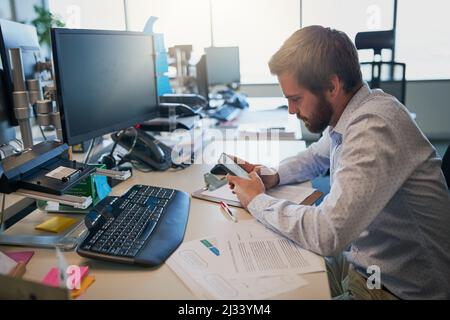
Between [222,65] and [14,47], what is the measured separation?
2306mm

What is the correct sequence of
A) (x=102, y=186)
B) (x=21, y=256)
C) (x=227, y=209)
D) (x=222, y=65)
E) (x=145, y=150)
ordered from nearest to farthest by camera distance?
(x=21, y=256) < (x=227, y=209) < (x=102, y=186) < (x=145, y=150) < (x=222, y=65)

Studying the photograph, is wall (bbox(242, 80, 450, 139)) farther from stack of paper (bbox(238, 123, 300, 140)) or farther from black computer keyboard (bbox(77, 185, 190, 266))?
black computer keyboard (bbox(77, 185, 190, 266))

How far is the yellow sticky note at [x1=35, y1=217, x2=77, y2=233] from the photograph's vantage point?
1.10m

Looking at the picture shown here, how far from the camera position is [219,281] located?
32.5 inches

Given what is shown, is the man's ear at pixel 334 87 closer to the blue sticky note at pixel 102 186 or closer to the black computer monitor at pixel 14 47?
the blue sticky note at pixel 102 186

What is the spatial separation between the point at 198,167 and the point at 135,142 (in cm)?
29

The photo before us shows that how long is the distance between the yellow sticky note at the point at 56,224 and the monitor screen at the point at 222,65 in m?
2.45

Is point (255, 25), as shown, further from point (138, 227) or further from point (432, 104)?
point (138, 227)

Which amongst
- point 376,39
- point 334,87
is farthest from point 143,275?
point 376,39

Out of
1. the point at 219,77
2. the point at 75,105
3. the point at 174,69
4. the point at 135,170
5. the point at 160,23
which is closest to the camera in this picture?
the point at 75,105

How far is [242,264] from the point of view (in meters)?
0.89

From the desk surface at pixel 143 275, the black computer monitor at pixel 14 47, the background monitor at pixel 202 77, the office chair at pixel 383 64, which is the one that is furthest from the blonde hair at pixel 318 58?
the office chair at pixel 383 64
